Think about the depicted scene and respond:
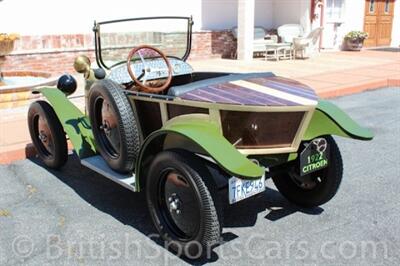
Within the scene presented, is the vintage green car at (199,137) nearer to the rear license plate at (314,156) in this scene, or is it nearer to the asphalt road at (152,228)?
the rear license plate at (314,156)

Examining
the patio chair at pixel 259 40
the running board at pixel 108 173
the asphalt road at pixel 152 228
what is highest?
the patio chair at pixel 259 40

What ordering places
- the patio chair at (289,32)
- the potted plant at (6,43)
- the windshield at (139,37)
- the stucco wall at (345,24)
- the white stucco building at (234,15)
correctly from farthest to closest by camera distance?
the stucco wall at (345,24)
the patio chair at (289,32)
the white stucco building at (234,15)
the potted plant at (6,43)
the windshield at (139,37)

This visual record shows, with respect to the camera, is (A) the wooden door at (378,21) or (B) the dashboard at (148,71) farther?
(A) the wooden door at (378,21)

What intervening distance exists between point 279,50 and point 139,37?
966cm

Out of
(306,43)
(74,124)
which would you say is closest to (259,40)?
(306,43)

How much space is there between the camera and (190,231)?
9.03 ft

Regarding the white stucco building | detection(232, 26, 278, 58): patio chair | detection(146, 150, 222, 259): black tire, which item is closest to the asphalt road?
detection(146, 150, 222, 259): black tire

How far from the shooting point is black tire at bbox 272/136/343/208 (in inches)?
125

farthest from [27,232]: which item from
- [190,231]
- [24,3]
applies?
[24,3]

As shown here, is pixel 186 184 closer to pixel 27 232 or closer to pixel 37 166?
pixel 27 232

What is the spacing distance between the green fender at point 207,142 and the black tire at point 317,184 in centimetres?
71

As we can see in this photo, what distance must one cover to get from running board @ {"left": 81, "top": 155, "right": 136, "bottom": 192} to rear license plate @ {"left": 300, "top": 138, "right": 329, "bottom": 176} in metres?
1.18

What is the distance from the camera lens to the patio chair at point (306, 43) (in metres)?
13.1

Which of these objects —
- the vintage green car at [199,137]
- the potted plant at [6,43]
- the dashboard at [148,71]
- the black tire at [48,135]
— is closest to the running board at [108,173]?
the vintage green car at [199,137]
